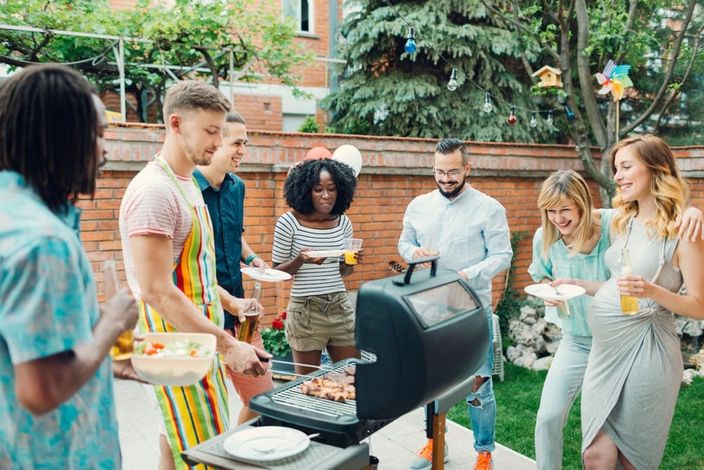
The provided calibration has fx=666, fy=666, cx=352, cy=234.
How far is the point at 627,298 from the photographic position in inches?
110

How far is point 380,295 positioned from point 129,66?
7.85 meters

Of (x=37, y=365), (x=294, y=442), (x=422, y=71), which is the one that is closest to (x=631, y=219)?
(x=294, y=442)

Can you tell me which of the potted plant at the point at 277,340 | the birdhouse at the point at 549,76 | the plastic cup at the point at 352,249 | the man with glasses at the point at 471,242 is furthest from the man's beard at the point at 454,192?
the birdhouse at the point at 549,76

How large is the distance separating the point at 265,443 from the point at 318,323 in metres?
1.94

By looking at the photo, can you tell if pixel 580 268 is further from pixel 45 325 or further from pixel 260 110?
pixel 260 110

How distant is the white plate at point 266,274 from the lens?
353cm

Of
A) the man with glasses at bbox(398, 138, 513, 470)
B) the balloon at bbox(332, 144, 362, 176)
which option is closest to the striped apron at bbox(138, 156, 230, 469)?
the man with glasses at bbox(398, 138, 513, 470)

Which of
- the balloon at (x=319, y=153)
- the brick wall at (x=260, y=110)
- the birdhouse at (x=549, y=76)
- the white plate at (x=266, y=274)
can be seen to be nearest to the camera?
the white plate at (x=266, y=274)

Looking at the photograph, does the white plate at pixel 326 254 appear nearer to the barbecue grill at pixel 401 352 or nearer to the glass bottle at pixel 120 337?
the barbecue grill at pixel 401 352

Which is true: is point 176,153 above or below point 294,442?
above

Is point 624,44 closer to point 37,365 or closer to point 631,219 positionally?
point 631,219

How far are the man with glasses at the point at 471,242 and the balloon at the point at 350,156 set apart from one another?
206cm

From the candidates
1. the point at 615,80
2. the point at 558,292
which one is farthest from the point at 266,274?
the point at 615,80

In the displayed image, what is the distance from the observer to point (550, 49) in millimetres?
6719
